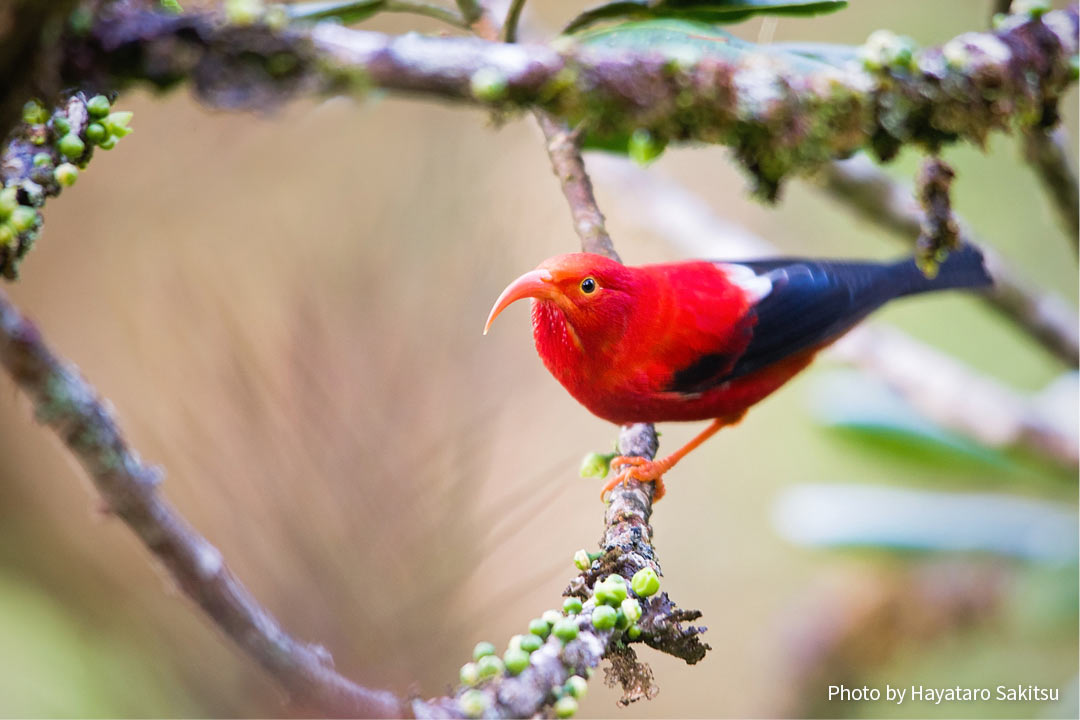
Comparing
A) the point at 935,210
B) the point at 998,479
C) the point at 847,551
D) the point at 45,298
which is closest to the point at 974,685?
the point at 998,479

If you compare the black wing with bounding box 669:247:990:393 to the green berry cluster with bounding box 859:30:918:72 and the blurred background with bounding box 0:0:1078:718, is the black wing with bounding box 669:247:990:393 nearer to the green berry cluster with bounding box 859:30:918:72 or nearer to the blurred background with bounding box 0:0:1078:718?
the blurred background with bounding box 0:0:1078:718

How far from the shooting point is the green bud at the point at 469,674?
4.17 ft

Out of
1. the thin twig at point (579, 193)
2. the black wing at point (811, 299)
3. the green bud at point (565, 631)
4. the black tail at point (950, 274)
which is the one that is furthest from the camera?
the black tail at point (950, 274)

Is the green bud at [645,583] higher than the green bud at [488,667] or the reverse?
higher

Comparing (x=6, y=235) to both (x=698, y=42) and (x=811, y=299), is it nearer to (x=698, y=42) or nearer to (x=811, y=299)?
(x=698, y=42)

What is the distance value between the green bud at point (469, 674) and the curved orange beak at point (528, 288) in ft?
2.78

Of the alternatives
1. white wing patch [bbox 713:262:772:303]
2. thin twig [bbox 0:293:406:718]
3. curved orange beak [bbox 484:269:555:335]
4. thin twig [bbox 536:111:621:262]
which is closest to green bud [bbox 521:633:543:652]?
thin twig [bbox 0:293:406:718]

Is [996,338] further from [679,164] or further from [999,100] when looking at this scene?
[999,100]

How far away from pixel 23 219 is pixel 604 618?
43.8 inches

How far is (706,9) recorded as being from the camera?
214cm

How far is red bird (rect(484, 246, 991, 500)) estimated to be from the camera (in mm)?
2330

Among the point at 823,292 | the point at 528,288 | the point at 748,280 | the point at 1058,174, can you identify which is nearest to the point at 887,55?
the point at 528,288

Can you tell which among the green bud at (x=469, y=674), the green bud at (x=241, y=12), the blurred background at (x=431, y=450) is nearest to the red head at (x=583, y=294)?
the blurred background at (x=431, y=450)

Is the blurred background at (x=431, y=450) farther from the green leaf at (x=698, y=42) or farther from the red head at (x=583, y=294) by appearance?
the green leaf at (x=698, y=42)
